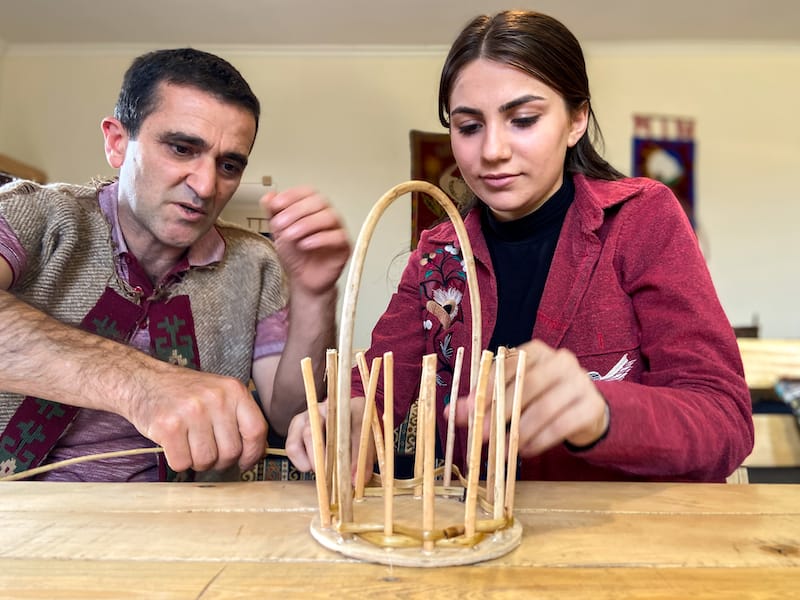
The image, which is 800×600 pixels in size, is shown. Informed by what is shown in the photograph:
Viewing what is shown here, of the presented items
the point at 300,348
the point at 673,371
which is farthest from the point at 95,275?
the point at 673,371

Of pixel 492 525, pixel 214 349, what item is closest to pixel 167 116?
pixel 214 349

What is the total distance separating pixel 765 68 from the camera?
3.73 metres

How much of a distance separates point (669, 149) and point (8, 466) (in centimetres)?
367

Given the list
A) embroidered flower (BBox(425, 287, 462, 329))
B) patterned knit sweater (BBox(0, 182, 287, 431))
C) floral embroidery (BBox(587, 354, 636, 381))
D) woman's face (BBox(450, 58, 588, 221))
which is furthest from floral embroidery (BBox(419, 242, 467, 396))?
patterned knit sweater (BBox(0, 182, 287, 431))

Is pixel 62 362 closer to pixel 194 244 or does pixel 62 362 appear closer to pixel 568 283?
pixel 194 244

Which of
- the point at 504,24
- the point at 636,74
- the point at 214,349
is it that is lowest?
the point at 214,349

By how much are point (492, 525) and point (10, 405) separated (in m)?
0.89

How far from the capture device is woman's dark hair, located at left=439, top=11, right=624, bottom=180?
87 cm

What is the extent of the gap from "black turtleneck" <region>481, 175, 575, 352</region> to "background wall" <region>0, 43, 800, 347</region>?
2.70 m

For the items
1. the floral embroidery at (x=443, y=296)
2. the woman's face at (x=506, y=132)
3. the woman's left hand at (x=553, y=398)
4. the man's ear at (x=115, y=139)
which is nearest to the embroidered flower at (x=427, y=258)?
the floral embroidery at (x=443, y=296)

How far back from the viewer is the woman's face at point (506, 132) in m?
0.85

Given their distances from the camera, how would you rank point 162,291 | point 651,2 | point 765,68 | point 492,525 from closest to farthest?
1. point 492,525
2. point 162,291
3. point 651,2
4. point 765,68

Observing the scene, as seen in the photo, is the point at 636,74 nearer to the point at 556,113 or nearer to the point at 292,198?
the point at 556,113

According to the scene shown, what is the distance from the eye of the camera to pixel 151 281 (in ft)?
3.83
